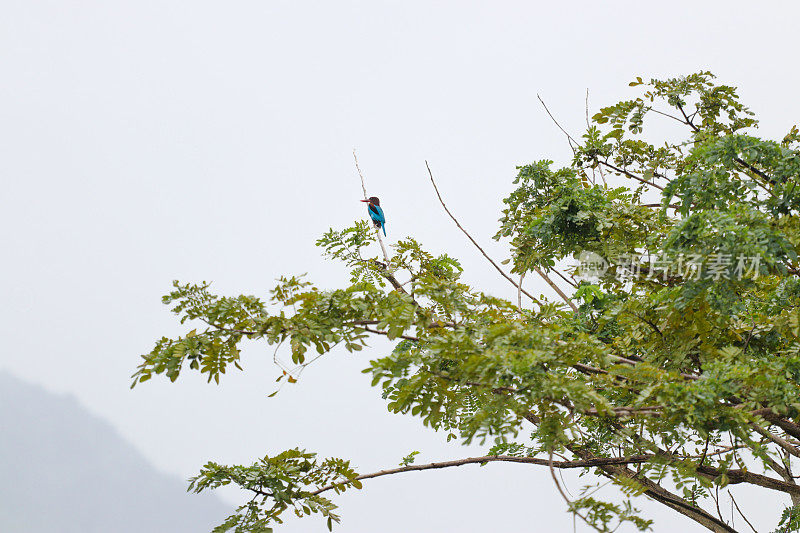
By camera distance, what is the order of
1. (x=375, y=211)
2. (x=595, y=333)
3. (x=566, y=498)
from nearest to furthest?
(x=566, y=498)
(x=595, y=333)
(x=375, y=211)

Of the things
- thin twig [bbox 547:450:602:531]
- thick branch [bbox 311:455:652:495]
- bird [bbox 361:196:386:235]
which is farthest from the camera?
bird [bbox 361:196:386:235]

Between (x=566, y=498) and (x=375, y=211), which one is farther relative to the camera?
(x=375, y=211)

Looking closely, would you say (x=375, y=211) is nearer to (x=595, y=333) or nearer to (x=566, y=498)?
(x=595, y=333)

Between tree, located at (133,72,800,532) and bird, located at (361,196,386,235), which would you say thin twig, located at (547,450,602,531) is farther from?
bird, located at (361,196,386,235)

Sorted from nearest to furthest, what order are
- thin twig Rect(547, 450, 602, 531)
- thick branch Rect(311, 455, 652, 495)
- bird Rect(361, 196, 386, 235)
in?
thin twig Rect(547, 450, 602, 531)
thick branch Rect(311, 455, 652, 495)
bird Rect(361, 196, 386, 235)

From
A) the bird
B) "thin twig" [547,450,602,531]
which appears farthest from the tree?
the bird

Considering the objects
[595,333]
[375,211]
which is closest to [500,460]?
[595,333]

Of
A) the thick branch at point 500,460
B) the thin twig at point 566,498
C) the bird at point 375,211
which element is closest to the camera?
the thin twig at point 566,498

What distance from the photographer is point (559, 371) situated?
3342mm

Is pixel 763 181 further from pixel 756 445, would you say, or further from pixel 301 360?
pixel 301 360

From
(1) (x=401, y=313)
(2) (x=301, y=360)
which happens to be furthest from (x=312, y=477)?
(1) (x=401, y=313)

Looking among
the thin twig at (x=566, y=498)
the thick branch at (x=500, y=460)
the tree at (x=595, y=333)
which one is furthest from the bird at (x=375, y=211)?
the thin twig at (x=566, y=498)

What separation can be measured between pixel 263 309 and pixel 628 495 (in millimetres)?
2188

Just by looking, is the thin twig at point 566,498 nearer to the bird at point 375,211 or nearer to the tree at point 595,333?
the tree at point 595,333
